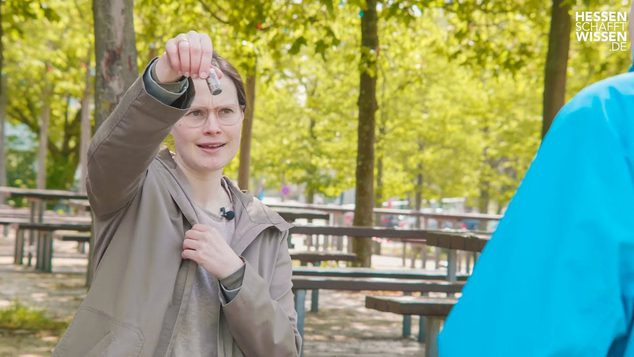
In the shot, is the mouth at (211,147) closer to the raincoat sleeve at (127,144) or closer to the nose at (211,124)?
the nose at (211,124)

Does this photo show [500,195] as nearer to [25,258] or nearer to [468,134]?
[468,134]

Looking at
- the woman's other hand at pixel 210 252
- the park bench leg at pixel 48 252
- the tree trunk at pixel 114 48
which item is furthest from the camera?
the park bench leg at pixel 48 252

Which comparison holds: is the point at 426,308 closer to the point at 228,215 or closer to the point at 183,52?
the point at 228,215

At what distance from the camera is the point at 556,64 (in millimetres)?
11148

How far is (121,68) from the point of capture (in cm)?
751

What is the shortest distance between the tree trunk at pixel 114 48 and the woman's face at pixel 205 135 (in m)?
4.87

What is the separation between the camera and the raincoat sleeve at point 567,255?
1.19 m

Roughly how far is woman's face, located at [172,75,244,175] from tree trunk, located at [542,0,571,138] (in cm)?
868

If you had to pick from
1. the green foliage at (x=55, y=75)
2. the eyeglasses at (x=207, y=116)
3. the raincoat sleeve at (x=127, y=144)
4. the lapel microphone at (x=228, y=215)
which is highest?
the green foliage at (x=55, y=75)

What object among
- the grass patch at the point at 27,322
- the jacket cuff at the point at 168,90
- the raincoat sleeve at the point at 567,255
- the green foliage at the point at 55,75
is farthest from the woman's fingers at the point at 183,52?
the green foliage at the point at 55,75

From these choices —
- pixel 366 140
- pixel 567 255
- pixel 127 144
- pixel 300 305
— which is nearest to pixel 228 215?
pixel 127 144

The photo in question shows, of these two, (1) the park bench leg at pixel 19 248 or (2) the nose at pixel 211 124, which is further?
(1) the park bench leg at pixel 19 248

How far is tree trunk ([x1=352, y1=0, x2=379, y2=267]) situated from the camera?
1405 centimetres

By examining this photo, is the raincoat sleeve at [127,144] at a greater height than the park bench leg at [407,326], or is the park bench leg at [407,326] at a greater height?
the raincoat sleeve at [127,144]
